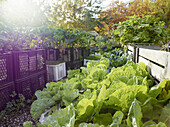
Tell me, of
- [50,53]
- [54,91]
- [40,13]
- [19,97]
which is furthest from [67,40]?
[40,13]

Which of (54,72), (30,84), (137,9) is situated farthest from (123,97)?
(137,9)

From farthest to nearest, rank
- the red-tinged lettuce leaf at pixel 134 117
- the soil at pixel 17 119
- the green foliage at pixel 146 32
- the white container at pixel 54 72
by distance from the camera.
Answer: the white container at pixel 54 72, the green foliage at pixel 146 32, the soil at pixel 17 119, the red-tinged lettuce leaf at pixel 134 117

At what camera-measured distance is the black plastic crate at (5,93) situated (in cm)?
209

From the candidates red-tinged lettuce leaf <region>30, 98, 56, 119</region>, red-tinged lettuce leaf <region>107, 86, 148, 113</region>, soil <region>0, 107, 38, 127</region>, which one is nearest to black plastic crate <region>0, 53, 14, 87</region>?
soil <region>0, 107, 38, 127</region>

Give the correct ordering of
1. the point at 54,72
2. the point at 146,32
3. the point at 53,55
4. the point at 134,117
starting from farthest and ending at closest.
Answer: the point at 53,55
the point at 54,72
the point at 146,32
the point at 134,117

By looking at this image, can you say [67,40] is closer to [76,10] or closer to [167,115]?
[167,115]

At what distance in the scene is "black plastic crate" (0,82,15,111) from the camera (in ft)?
6.86

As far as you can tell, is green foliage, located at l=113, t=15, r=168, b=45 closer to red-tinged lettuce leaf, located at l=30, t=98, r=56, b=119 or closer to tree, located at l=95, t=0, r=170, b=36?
red-tinged lettuce leaf, located at l=30, t=98, r=56, b=119

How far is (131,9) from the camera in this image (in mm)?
9984

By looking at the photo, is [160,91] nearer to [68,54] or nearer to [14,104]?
[14,104]

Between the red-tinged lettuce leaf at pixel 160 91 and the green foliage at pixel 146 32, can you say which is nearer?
the red-tinged lettuce leaf at pixel 160 91

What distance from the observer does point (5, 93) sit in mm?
2137

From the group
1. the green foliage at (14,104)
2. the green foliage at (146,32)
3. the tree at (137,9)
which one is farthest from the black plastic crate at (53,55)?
the tree at (137,9)

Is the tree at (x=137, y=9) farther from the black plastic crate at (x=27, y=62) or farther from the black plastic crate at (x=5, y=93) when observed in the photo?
the black plastic crate at (x=5, y=93)
